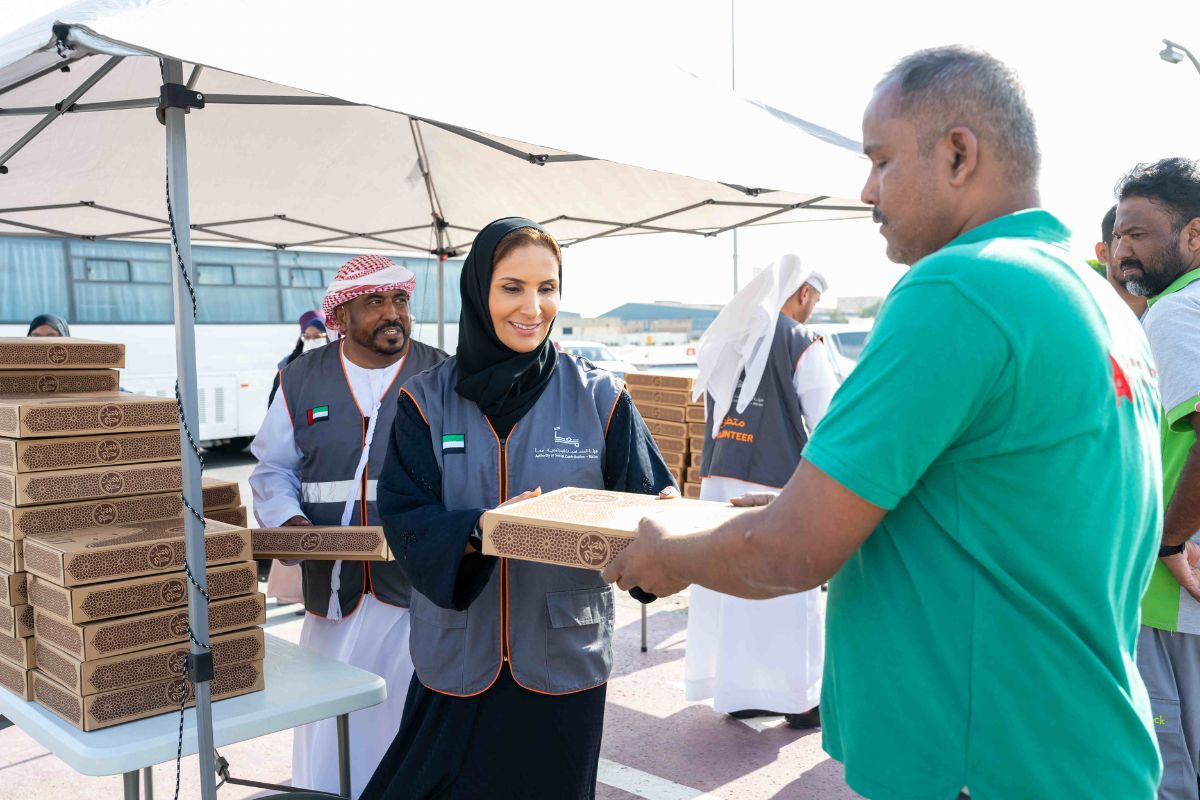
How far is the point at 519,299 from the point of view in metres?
2.40

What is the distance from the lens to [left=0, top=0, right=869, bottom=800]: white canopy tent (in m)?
2.04

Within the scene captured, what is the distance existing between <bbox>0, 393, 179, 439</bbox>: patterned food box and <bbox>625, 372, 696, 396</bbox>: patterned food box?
5350 millimetres

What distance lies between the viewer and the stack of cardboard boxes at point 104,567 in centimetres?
231

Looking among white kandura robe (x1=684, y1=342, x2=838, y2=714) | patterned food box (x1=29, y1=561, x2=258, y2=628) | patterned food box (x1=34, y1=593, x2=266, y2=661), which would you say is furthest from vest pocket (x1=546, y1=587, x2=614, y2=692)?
white kandura robe (x1=684, y1=342, x2=838, y2=714)

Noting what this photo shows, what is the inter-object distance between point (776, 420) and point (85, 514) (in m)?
3.26

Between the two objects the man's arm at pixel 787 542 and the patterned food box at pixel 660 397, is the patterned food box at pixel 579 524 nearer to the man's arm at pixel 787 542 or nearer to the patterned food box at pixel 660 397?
the man's arm at pixel 787 542

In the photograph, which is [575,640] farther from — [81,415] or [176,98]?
[176,98]

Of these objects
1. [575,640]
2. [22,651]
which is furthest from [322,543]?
[575,640]

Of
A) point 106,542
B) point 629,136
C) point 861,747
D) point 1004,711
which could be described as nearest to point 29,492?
point 106,542

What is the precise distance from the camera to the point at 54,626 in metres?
2.41

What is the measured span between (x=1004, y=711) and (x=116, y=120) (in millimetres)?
4027

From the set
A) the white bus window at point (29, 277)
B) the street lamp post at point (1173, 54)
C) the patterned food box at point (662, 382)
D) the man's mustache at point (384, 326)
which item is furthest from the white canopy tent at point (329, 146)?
the street lamp post at point (1173, 54)

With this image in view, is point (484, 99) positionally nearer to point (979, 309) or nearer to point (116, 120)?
point (979, 309)

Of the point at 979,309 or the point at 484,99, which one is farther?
the point at 484,99
